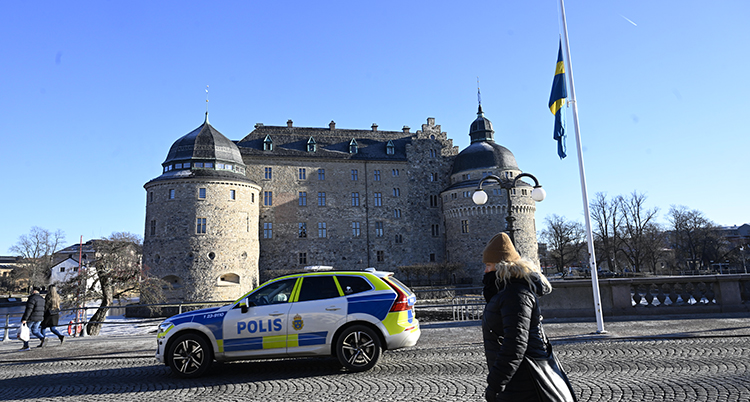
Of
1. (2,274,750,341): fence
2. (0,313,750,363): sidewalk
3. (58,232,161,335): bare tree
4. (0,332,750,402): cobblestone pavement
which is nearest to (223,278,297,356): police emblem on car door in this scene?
(0,332,750,402): cobblestone pavement

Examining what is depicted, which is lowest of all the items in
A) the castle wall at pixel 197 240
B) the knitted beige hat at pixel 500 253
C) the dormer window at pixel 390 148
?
the knitted beige hat at pixel 500 253

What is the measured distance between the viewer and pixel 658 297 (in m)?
13.5

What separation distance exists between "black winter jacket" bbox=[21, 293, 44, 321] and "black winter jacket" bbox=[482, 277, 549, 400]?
1393 centimetres

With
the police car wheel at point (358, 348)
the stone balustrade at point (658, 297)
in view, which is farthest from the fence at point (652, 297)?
the police car wheel at point (358, 348)

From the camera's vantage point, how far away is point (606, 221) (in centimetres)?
5966

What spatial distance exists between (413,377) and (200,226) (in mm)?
34643

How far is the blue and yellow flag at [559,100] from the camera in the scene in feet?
43.2


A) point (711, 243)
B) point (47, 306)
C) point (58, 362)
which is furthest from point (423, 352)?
point (711, 243)

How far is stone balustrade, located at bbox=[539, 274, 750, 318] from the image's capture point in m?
13.0

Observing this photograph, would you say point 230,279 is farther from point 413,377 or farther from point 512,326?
point 512,326

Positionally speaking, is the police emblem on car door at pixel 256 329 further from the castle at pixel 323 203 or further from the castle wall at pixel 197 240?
the castle at pixel 323 203

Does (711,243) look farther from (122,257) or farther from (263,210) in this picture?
(122,257)

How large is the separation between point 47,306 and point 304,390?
10.1 meters

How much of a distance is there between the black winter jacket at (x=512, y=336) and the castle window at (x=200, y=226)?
38.3 meters
